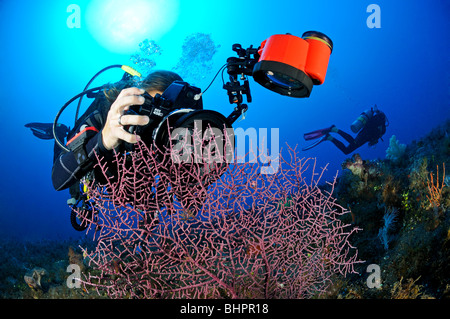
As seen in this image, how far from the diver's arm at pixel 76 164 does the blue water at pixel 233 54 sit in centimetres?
3798

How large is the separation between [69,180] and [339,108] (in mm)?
73812

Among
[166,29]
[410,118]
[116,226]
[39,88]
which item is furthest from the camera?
[410,118]

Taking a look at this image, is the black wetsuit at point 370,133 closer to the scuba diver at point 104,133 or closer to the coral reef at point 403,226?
the coral reef at point 403,226

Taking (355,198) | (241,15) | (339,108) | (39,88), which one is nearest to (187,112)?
(355,198)

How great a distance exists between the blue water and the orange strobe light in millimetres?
38175

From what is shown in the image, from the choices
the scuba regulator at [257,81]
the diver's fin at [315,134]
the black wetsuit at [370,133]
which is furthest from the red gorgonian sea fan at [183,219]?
the black wetsuit at [370,133]

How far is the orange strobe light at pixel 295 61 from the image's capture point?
5.36ft

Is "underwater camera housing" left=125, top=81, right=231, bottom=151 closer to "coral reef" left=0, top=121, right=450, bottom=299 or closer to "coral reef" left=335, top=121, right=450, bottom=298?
"coral reef" left=0, top=121, right=450, bottom=299

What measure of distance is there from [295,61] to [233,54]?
47.6 metres

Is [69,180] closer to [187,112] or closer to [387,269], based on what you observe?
[187,112]

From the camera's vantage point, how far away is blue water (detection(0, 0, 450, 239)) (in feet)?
143

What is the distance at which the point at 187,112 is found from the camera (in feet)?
6.28

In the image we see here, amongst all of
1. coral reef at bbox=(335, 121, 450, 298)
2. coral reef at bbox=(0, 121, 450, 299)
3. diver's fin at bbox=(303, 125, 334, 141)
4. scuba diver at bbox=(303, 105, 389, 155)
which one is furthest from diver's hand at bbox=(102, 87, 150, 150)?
diver's fin at bbox=(303, 125, 334, 141)
